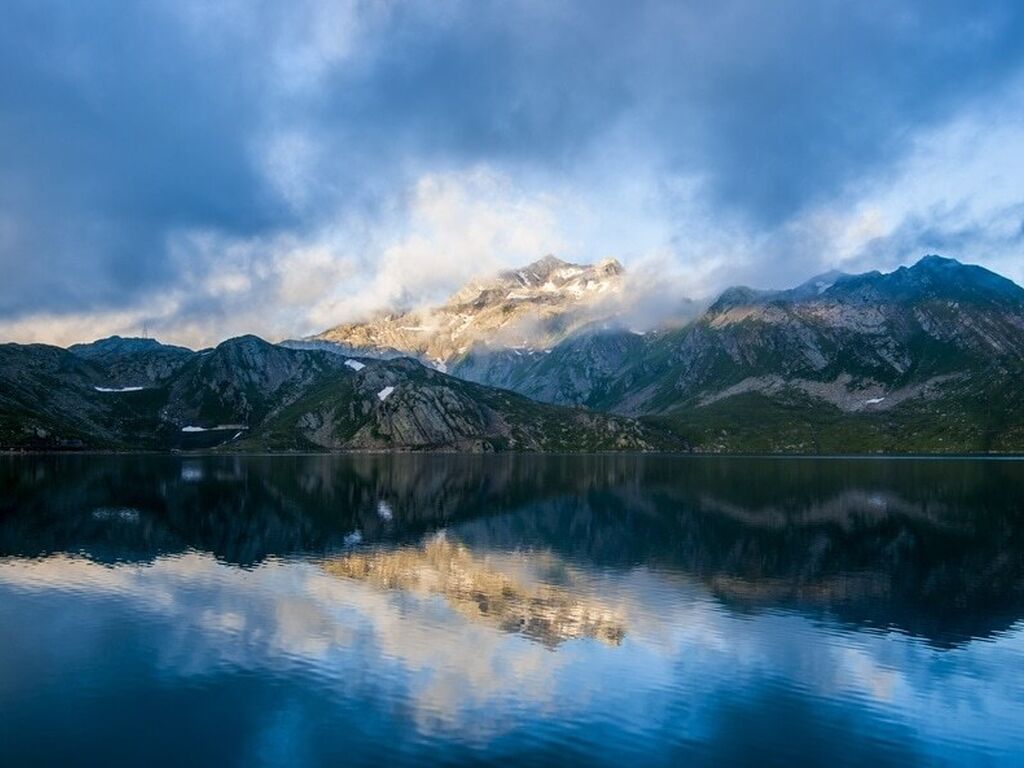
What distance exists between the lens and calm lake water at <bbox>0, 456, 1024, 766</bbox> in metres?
38.2

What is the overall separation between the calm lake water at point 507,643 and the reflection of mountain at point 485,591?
41cm

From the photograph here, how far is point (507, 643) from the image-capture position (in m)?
55.7

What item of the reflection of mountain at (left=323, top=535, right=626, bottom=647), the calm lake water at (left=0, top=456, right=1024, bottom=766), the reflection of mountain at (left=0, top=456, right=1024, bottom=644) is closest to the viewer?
the calm lake water at (left=0, top=456, right=1024, bottom=766)

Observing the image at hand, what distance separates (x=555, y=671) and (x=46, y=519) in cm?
9707

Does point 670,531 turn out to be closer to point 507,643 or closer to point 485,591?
point 485,591

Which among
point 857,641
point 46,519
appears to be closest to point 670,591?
point 857,641

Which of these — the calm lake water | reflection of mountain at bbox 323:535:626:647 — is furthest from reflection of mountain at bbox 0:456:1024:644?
reflection of mountain at bbox 323:535:626:647

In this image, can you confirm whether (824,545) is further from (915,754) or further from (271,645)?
(271,645)

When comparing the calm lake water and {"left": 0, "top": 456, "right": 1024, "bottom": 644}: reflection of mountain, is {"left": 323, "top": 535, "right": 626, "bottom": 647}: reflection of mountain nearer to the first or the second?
the calm lake water

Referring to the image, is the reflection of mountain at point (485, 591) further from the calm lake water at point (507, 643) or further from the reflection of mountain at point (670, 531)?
the reflection of mountain at point (670, 531)

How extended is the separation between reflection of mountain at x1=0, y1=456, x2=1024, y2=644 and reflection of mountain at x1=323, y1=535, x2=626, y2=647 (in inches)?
112

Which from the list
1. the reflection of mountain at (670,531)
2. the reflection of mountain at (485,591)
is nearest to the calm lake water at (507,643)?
the reflection of mountain at (485,591)

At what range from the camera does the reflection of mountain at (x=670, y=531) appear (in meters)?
75.8

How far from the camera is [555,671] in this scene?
4916 centimetres
